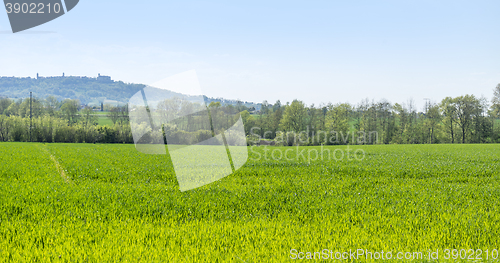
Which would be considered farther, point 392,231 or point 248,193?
point 248,193

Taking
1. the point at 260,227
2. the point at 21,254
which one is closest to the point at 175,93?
the point at 260,227

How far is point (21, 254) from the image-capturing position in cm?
447

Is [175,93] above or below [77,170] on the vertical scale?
above

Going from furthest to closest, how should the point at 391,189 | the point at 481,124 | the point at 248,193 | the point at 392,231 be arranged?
the point at 481,124 → the point at 391,189 → the point at 248,193 → the point at 392,231

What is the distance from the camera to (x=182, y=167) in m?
15.3

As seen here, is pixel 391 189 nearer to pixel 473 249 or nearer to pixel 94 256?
pixel 473 249

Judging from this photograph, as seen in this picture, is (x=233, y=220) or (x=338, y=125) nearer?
(x=233, y=220)

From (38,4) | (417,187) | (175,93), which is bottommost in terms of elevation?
(417,187)

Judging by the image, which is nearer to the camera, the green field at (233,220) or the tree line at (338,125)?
the green field at (233,220)

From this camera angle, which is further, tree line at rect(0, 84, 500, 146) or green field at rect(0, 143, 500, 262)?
tree line at rect(0, 84, 500, 146)

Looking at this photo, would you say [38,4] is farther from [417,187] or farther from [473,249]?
[417,187]

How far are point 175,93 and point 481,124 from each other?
295 ft

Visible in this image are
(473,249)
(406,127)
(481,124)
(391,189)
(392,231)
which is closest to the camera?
(473,249)

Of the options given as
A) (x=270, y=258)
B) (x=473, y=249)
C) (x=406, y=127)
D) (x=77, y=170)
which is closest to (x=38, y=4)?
(x=77, y=170)
